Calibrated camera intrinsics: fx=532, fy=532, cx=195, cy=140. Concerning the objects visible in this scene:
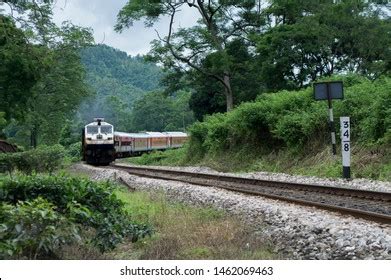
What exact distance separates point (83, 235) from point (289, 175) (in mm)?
10918

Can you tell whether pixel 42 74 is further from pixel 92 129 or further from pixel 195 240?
pixel 195 240

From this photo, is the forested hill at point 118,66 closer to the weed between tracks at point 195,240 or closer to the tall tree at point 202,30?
the tall tree at point 202,30

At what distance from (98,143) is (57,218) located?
2748 centimetres

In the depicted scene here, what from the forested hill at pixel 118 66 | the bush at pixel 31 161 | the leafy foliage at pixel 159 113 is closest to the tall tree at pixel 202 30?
the forested hill at pixel 118 66

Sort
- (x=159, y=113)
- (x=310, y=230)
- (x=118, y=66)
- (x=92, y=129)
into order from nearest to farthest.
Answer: (x=310, y=230)
(x=92, y=129)
(x=118, y=66)
(x=159, y=113)

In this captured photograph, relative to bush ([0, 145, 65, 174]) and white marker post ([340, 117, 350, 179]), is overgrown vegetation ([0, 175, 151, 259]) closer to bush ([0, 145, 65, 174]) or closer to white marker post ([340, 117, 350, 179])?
white marker post ([340, 117, 350, 179])

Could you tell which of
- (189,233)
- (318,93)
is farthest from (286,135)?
(189,233)

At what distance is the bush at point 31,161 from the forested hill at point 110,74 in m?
10.3

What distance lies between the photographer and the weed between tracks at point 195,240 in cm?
545

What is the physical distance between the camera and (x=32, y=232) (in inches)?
174

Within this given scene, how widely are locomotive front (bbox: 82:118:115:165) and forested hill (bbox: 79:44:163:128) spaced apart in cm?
477

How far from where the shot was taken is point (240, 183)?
13969 millimetres

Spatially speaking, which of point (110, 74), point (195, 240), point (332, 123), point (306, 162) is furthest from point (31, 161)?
point (110, 74)

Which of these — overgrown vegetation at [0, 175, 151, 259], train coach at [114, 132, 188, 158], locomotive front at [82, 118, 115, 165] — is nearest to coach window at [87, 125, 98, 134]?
locomotive front at [82, 118, 115, 165]
